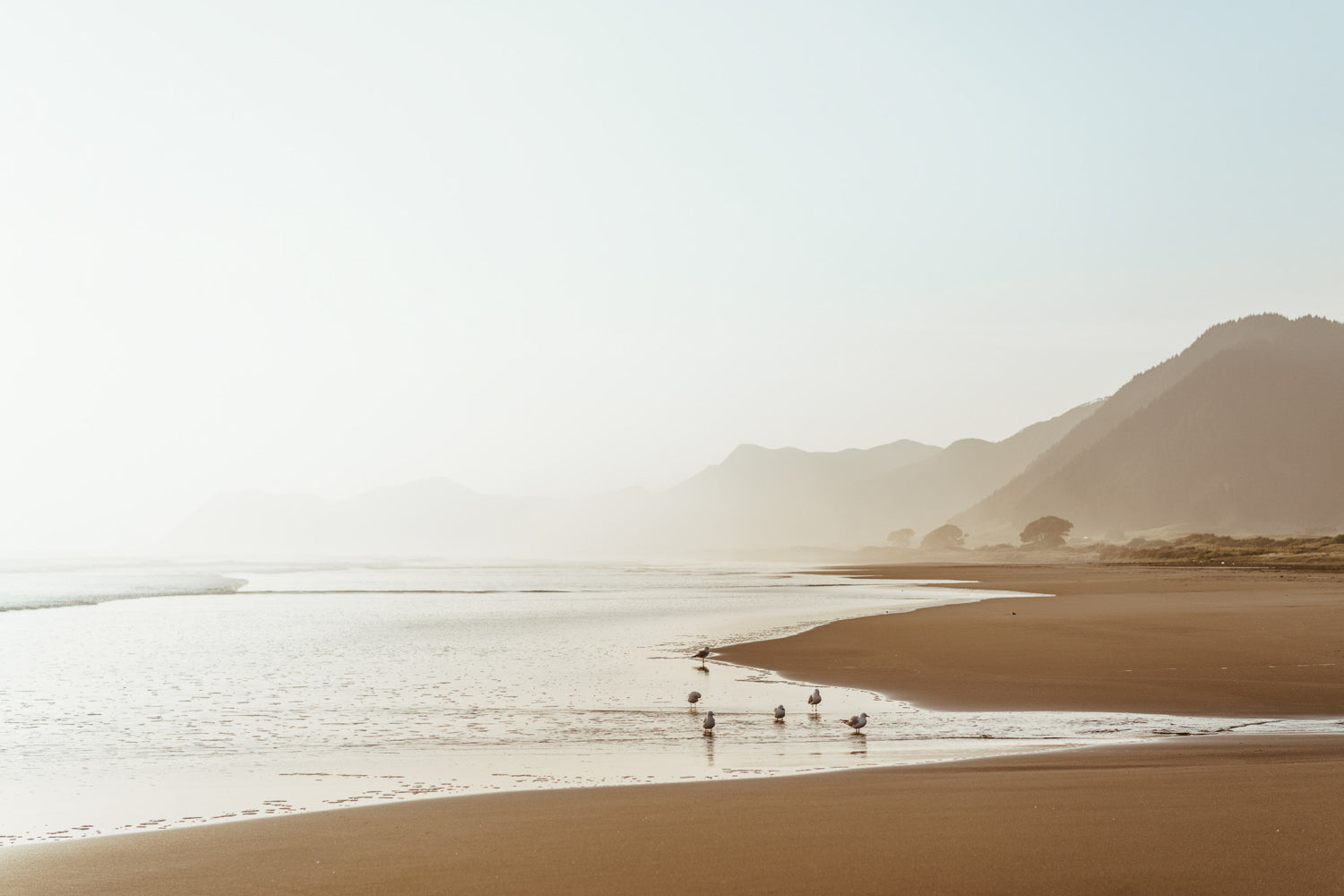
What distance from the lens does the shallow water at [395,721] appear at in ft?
37.0

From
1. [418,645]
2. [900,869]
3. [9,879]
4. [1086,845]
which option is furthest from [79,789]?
[418,645]

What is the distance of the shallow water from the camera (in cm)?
1129

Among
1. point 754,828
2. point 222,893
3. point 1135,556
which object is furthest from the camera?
point 1135,556

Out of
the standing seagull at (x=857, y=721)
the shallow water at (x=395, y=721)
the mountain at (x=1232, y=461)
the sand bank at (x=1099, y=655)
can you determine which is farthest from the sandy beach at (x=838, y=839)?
the mountain at (x=1232, y=461)

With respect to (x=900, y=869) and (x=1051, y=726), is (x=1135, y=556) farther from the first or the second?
(x=900, y=869)

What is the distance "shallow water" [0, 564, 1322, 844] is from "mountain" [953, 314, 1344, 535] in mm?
151249

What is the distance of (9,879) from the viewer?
751cm

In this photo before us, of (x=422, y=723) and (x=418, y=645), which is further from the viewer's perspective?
(x=418, y=645)

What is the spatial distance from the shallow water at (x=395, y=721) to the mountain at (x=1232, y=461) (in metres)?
151

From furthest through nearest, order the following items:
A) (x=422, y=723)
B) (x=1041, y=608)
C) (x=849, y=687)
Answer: (x=1041, y=608) < (x=849, y=687) < (x=422, y=723)

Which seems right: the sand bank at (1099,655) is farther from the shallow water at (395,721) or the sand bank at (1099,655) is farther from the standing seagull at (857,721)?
the standing seagull at (857,721)

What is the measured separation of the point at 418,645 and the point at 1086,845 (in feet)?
74.3

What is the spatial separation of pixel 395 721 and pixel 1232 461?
189018 millimetres

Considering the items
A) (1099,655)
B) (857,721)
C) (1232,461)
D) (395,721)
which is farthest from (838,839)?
(1232,461)
